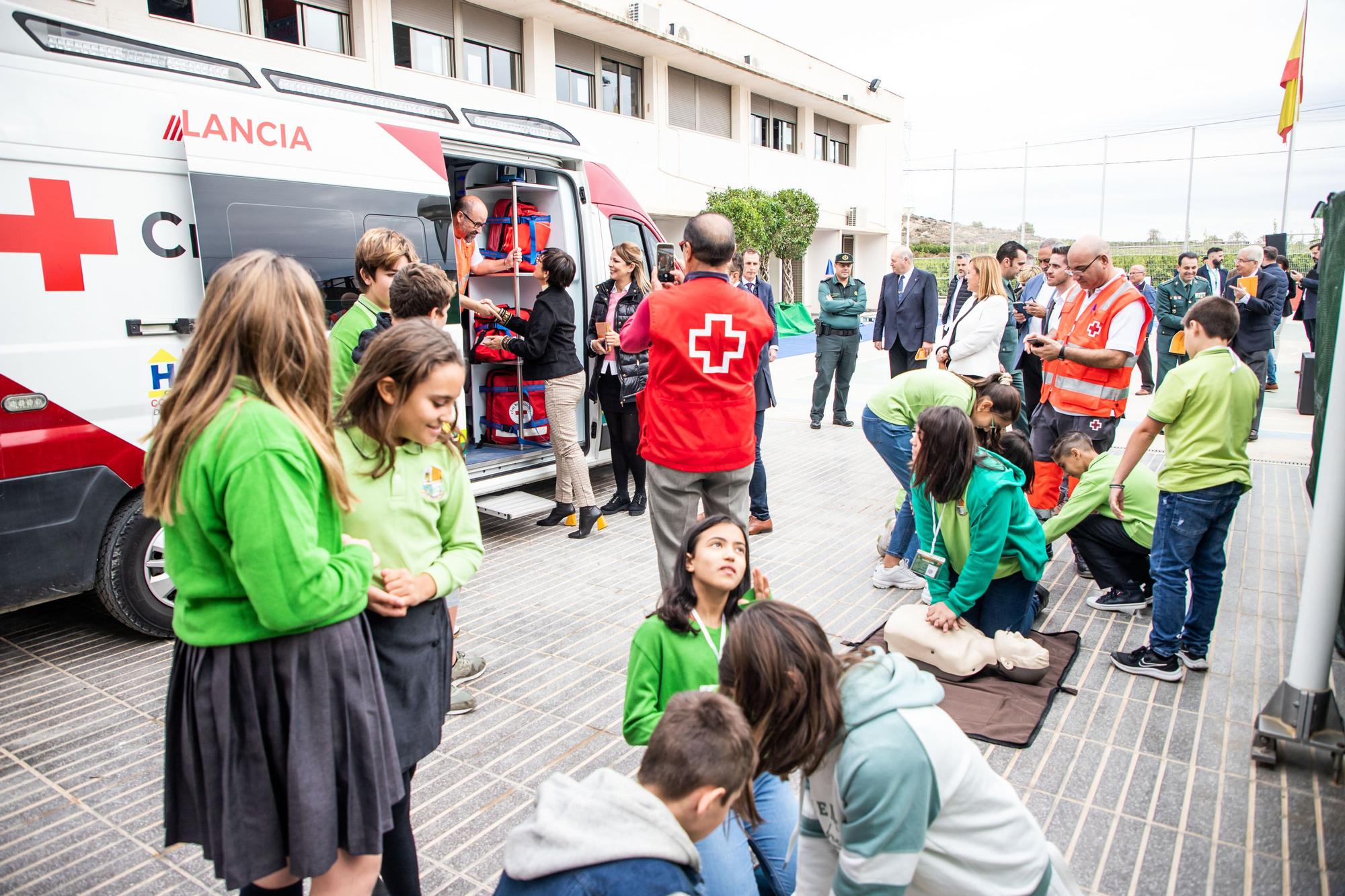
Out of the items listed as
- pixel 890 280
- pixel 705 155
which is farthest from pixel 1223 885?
pixel 705 155

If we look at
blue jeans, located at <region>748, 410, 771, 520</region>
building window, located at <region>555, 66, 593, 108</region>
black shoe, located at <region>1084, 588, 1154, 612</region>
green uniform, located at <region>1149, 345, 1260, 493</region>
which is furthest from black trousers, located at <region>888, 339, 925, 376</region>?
building window, located at <region>555, 66, 593, 108</region>

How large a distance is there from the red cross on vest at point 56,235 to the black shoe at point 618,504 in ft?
13.0

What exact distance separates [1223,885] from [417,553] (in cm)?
264

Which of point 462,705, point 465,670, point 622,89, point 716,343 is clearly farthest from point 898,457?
point 622,89

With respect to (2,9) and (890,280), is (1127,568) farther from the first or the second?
(2,9)

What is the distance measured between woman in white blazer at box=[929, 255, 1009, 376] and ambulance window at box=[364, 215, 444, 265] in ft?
12.2

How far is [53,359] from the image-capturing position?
394 cm

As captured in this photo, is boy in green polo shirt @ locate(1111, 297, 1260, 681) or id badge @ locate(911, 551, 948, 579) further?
id badge @ locate(911, 551, 948, 579)

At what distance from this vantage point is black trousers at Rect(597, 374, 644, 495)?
6652mm

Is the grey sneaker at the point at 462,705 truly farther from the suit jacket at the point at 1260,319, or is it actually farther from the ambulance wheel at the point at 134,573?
the suit jacket at the point at 1260,319

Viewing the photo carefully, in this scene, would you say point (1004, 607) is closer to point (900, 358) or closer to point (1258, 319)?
point (900, 358)

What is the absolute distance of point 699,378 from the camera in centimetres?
392

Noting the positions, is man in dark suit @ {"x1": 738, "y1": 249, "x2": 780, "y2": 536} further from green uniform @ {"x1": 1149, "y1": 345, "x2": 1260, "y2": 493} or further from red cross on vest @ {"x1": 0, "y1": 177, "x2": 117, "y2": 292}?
red cross on vest @ {"x1": 0, "y1": 177, "x2": 117, "y2": 292}

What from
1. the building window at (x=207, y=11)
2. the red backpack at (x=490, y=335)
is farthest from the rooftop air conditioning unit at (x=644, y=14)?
the red backpack at (x=490, y=335)
